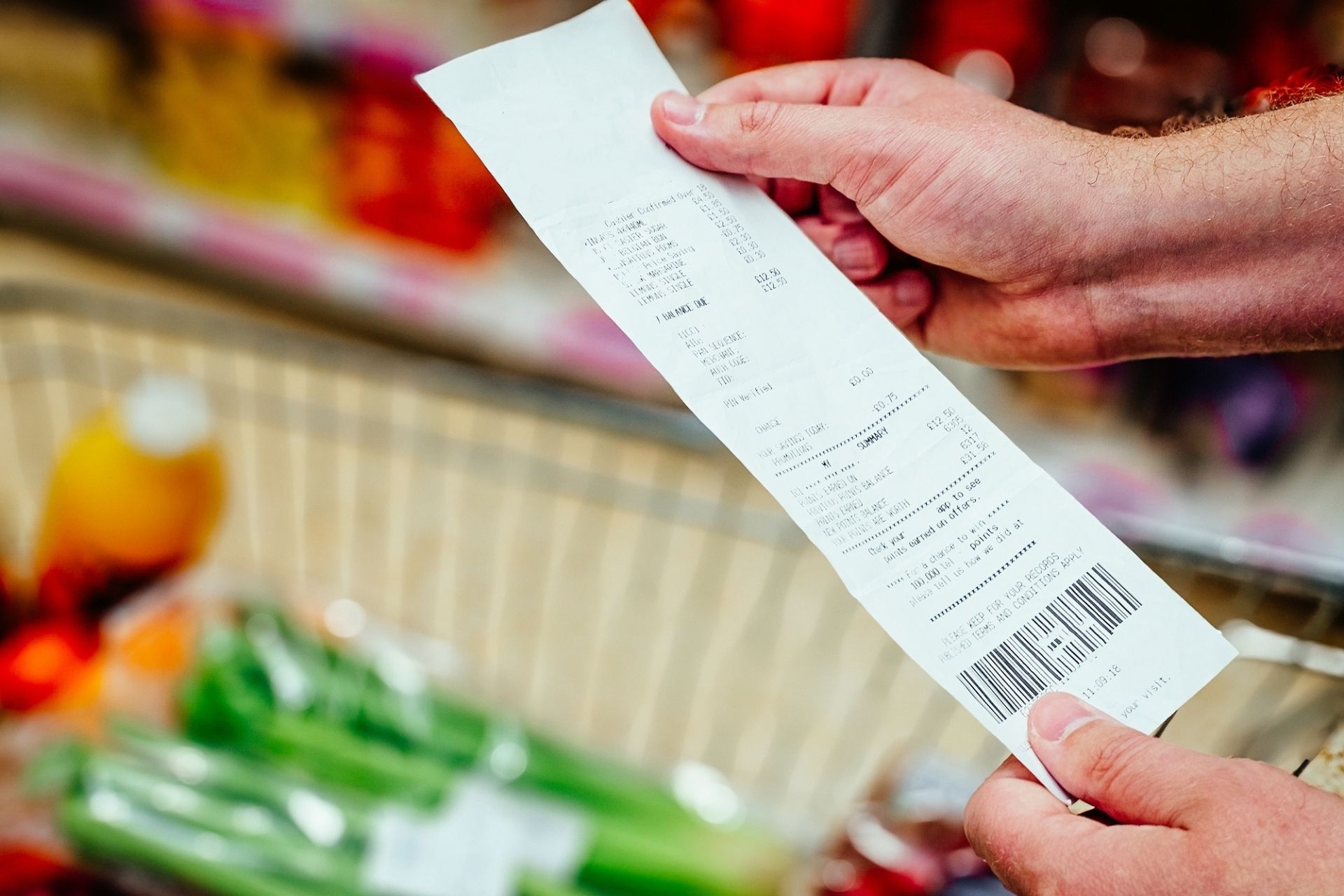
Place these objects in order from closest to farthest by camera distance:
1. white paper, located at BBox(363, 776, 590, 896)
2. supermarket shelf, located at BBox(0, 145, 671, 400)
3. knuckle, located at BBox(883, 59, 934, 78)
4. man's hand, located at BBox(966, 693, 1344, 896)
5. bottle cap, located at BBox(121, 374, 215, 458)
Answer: man's hand, located at BBox(966, 693, 1344, 896) → knuckle, located at BBox(883, 59, 934, 78) → white paper, located at BBox(363, 776, 590, 896) → bottle cap, located at BBox(121, 374, 215, 458) → supermarket shelf, located at BBox(0, 145, 671, 400)

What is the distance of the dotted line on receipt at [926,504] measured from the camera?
0.57 metres

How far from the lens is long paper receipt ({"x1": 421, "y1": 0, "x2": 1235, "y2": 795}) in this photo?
0.57m

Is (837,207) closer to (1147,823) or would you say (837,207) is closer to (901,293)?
(901,293)

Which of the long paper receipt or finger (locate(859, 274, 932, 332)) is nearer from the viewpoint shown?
the long paper receipt

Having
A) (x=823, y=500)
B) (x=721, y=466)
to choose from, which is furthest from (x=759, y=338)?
(x=721, y=466)

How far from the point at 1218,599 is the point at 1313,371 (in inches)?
38.7

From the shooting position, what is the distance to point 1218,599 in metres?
1.01

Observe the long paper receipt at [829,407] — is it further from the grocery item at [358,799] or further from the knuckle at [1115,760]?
the grocery item at [358,799]

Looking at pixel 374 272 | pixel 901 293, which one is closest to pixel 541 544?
pixel 374 272

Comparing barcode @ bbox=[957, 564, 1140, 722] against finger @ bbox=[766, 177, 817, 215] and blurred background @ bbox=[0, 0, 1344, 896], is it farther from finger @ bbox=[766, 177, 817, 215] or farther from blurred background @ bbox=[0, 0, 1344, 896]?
finger @ bbox=[766, 177, 817, 215]

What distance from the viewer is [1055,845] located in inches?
20.6

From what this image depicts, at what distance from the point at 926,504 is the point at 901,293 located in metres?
0.28

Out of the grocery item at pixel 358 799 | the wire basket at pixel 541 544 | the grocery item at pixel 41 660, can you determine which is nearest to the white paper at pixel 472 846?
the grocery item at pixel 358 799

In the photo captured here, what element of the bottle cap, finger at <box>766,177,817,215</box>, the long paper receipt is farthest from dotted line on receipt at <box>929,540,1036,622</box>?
the bottle cap
